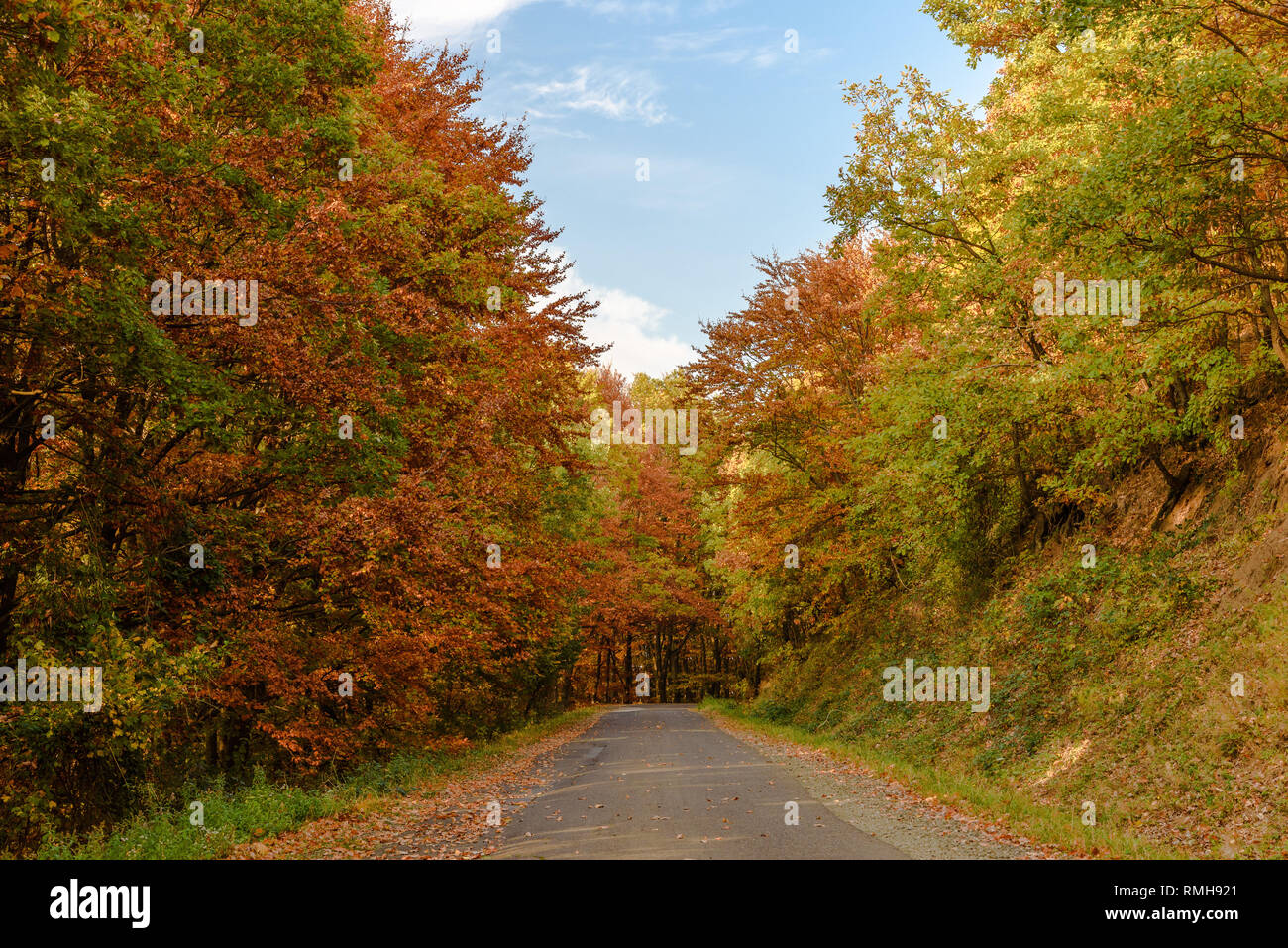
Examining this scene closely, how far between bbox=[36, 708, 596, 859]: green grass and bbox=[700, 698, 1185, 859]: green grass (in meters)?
7.73

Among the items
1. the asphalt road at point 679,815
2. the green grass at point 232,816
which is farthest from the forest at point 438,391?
the asphalt road at point 679,815

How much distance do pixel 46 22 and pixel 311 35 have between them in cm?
477

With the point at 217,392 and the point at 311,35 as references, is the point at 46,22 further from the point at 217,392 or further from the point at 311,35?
the point at 311,35

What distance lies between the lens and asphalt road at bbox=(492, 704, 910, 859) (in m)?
7.95

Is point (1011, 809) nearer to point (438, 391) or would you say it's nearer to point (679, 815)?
point (679, 815)

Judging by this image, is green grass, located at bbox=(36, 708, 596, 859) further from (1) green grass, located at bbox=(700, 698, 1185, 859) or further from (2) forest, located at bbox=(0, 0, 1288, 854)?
(1) green grass, located at bbox=(700, 698, 1185, 859)

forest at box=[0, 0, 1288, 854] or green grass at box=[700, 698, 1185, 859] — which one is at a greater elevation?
forest at box=[0, 0, 1288, 854]

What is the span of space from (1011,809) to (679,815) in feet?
12.9

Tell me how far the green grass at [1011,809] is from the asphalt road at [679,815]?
1673mm

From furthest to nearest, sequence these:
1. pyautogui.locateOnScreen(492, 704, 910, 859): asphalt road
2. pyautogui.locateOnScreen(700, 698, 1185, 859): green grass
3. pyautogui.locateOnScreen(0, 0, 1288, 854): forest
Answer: pyautogui.locateOnScreen(0, 0, 1288, 854): forest < pyautogui.locateOnScreen(492, 704, 910, 859): asphalt road < pyautogui.locateOnScreen(700, 698, 1185, 859): green grass

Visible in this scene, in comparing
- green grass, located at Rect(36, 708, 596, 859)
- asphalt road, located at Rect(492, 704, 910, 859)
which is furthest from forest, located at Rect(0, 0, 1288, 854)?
asphalt road, located at Rect(492, 704, 910, 859)

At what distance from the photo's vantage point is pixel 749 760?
16438 millimetres

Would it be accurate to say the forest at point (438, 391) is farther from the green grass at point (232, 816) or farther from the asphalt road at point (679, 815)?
the asphalt road at point (679, 815)

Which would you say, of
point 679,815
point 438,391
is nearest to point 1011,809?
point 679,815
